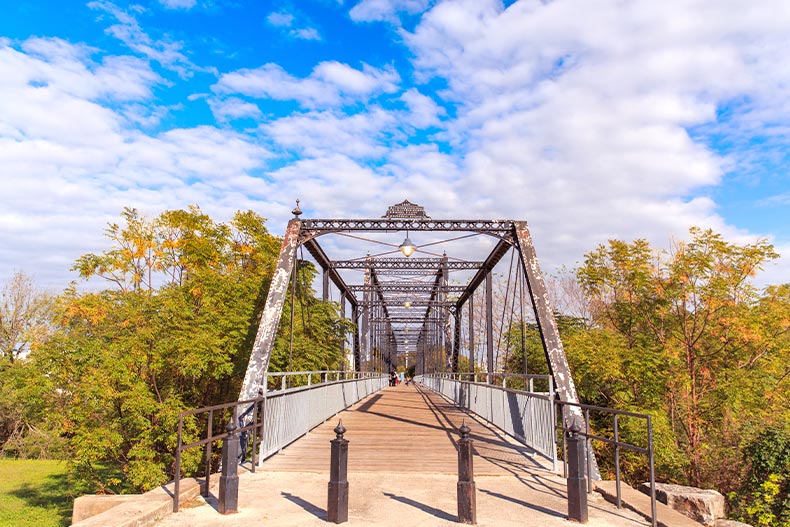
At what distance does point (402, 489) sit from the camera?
6.60 m

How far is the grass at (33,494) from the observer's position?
864 inches

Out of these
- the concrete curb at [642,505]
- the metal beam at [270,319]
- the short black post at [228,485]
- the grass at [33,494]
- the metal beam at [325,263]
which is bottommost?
the grass at [33,494]

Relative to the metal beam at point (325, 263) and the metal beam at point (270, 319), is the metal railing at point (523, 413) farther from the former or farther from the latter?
the metal beam at point (325, 263)

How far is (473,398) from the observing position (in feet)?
53.2

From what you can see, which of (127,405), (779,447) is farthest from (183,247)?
(779,447)

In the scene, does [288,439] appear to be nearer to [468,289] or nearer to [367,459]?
[367,459]

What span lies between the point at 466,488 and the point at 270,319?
23.4ft

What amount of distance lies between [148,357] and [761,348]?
19.5 metres

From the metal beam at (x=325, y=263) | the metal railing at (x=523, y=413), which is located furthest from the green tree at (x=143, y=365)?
the metal railing at (x=523, y=413)

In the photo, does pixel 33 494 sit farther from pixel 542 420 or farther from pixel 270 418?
pixel 542 420

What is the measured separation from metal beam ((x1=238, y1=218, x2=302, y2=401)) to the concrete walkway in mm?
1349

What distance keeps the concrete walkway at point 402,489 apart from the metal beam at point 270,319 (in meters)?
1.35

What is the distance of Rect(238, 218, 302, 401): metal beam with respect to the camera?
9.92 metres

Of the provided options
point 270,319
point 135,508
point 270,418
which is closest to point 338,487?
point 135,508
